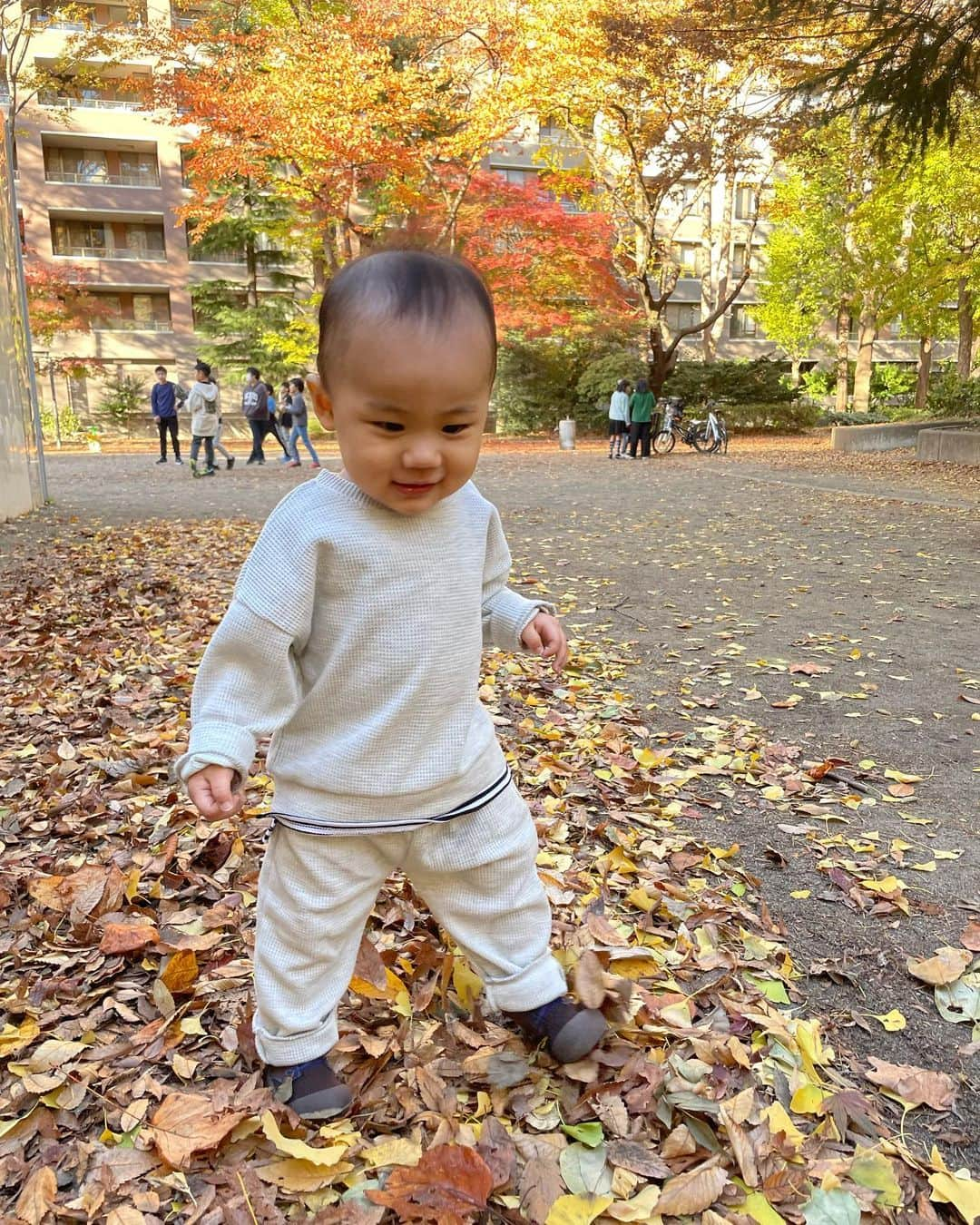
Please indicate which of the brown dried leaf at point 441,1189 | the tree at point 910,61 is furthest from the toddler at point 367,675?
the tree at point 910,61

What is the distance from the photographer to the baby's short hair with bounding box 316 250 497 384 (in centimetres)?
142

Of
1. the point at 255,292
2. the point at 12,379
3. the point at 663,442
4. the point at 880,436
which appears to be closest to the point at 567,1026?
the point at 12,379

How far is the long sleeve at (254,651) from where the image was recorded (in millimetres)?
1482

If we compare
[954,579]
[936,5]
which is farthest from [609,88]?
[954,579]

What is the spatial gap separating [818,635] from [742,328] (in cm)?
3828

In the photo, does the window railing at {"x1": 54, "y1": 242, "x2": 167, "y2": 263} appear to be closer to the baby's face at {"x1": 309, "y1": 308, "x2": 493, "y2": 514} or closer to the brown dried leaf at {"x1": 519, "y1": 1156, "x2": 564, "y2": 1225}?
the baby's face at {"x1": 309, "y1": 308, "x2": 493, "y2": 514}

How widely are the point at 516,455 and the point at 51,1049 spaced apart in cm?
1999

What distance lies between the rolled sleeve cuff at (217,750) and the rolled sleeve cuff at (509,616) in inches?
21.2

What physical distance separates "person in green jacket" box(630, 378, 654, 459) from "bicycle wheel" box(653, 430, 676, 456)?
1.10 m

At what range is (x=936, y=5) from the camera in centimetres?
840

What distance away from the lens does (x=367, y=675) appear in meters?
1.53

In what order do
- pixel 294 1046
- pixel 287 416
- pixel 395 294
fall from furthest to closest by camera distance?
pixel 287 416 → pixel 294 1046 → pixel 395 294

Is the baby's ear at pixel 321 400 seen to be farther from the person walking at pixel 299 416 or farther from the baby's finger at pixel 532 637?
the person walking at pixel 299 416

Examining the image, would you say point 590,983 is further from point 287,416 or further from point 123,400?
point 123,400
